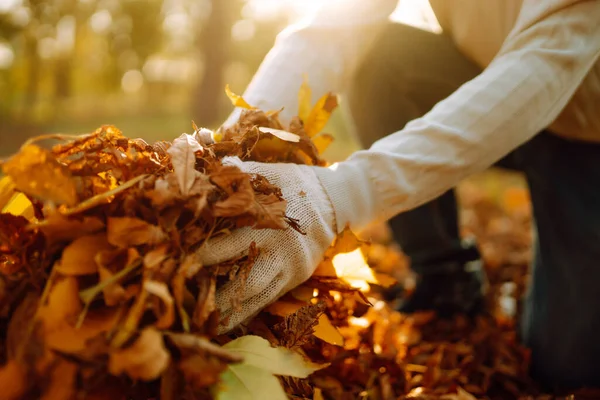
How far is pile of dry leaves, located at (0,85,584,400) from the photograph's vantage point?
2.16 feet

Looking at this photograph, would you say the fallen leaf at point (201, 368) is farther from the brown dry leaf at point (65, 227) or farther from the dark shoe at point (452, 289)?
the dark shoe at point (452, 289)

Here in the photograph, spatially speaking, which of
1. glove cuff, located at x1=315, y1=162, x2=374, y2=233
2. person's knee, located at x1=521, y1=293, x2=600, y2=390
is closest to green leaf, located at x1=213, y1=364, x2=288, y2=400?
glove cuff, located at x1=315, y1=162, x2=374, y2=233

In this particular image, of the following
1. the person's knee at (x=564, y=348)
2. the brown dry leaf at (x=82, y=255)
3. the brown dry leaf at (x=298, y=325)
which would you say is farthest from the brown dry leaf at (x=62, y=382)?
the person's knee at (x=564, y=348)

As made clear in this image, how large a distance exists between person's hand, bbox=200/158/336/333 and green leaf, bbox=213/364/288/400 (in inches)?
3.7

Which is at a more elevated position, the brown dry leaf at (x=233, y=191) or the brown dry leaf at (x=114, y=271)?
the brown dry leaf at (x=233, y=191)

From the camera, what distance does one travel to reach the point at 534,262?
1667 mm

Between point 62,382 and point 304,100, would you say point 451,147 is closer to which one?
point 304,100

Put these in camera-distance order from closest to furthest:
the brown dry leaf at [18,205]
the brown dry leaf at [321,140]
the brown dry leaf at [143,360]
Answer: the brown dry leaf at [143,360]
the brown dry leaf at [18,205]
the brown dry leaf at [321,140]

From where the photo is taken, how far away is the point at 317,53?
1313 mm

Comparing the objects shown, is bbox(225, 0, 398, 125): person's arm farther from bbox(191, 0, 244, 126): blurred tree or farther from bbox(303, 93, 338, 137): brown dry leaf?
bbox(191, 0, 244, 126): blurred tree

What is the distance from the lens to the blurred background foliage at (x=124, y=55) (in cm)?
802

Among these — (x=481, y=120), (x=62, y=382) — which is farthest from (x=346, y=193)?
(x=62, y=382)

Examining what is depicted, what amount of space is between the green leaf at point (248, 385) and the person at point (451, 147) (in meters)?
0.10

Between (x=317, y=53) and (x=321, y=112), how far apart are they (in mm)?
283
